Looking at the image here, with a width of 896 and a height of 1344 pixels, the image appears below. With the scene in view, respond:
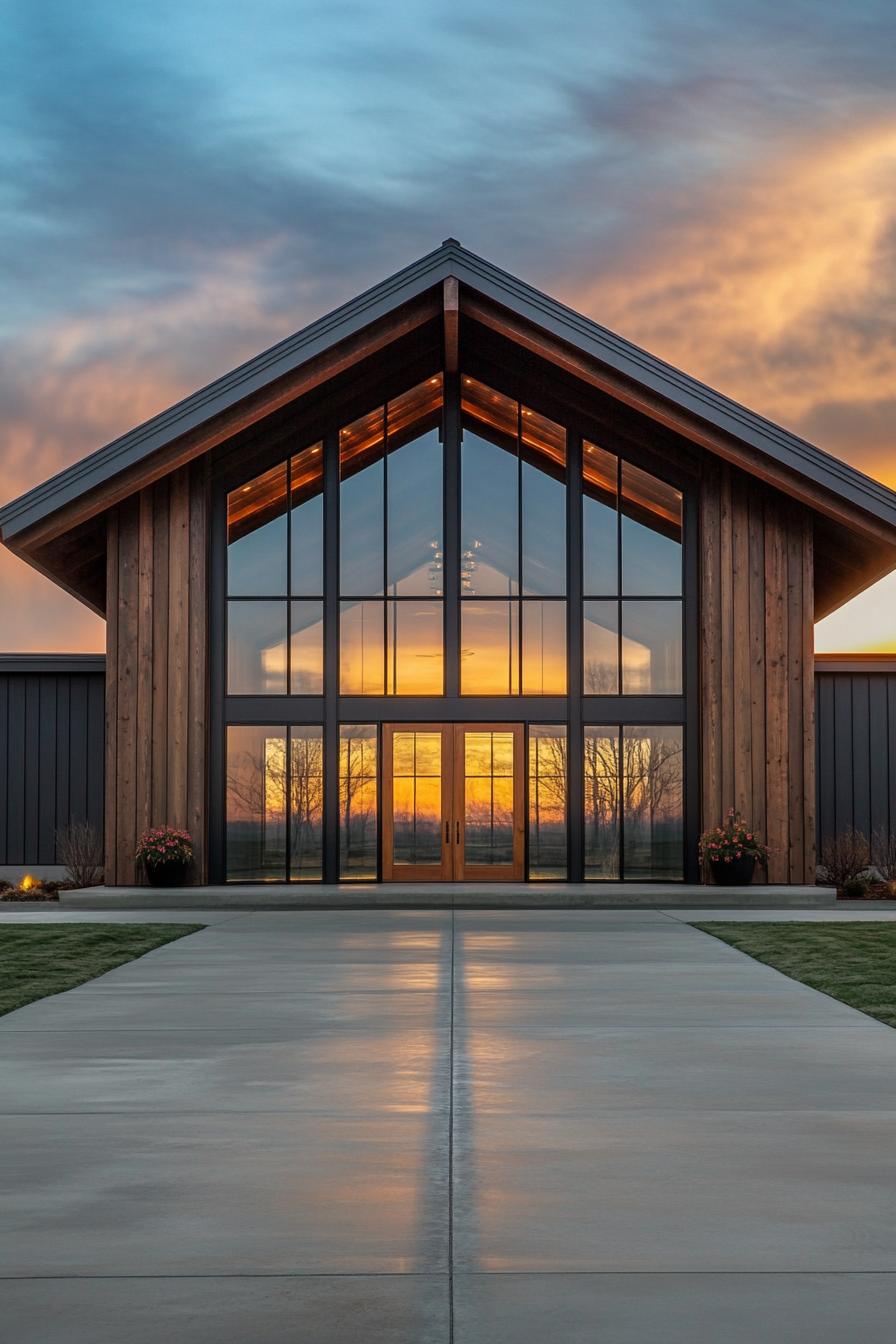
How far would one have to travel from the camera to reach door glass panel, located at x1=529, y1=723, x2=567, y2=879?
25.8 m

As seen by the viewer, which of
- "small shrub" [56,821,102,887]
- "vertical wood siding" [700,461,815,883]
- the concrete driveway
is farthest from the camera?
"small shrub" [56,821,102,887]

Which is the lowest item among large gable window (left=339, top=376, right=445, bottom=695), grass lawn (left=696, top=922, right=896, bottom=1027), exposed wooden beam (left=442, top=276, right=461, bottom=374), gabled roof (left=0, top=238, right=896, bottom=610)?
grass lawn (left=696, top=922, right=896, bottom=1027)

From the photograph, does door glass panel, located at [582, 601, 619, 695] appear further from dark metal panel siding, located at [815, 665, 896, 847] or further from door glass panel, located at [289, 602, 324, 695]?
dark metal panel siding, located at [815, 665, 896, 847]

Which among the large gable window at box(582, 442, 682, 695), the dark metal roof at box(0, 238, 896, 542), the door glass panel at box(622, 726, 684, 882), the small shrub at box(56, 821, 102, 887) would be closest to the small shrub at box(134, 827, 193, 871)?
the small shrub at box(56, 821, 102, 887)

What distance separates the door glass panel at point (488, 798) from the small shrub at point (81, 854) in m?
6.24

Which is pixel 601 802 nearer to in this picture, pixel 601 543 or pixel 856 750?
pixel 601 543

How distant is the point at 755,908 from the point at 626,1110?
1574 cm

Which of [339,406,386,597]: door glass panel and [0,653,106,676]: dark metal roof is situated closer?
[339,406,386,597]: door glass panel

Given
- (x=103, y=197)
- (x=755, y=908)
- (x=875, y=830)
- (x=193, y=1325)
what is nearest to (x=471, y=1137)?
(x=193, y=1325)

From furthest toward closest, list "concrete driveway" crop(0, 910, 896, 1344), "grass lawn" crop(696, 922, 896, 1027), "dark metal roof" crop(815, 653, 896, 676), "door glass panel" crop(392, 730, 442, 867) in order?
1. "dark metal roof" crop(815, 653, 896, 676)
2. "door glass panel" crop(392, 730, 442, 867)
3. "grass lawn" crop(696, 922, 896, 1027)
4. "concrete driveway" crop(0, 910, 896, 1344)

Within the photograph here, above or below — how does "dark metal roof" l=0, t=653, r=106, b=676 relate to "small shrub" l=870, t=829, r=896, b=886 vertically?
above

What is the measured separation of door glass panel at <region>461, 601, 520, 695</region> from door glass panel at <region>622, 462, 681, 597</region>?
1.93m

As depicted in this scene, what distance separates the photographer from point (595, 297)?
168ft

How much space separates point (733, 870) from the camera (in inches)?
968
